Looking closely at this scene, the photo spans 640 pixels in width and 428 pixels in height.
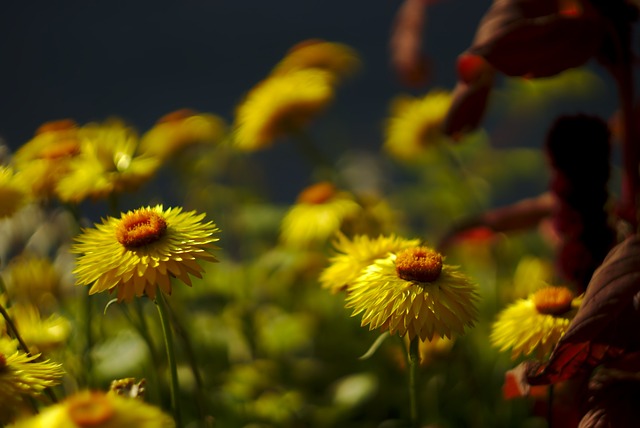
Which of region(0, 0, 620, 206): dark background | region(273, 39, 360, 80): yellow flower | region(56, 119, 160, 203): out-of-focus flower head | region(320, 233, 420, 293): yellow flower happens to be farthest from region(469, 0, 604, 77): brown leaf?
region(0, 0, 620, 206): dark background

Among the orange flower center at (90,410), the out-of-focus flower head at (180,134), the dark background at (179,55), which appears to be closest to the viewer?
the orange flower center at (90,410)

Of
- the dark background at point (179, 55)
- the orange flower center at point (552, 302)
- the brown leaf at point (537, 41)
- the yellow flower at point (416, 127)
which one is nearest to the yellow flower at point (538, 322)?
the orange flower center at point (552, 302)

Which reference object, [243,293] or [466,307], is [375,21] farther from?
[466,307]

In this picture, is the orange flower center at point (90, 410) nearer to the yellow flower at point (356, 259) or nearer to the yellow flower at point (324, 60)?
the yellow flower at point (356, 259)

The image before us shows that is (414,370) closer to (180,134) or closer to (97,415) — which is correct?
(97,415)

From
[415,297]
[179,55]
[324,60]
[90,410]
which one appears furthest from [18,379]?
[179,55]

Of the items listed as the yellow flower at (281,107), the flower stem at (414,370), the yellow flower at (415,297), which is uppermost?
the yellow flower at (281,107)

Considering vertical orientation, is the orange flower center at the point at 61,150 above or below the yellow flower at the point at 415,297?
above
